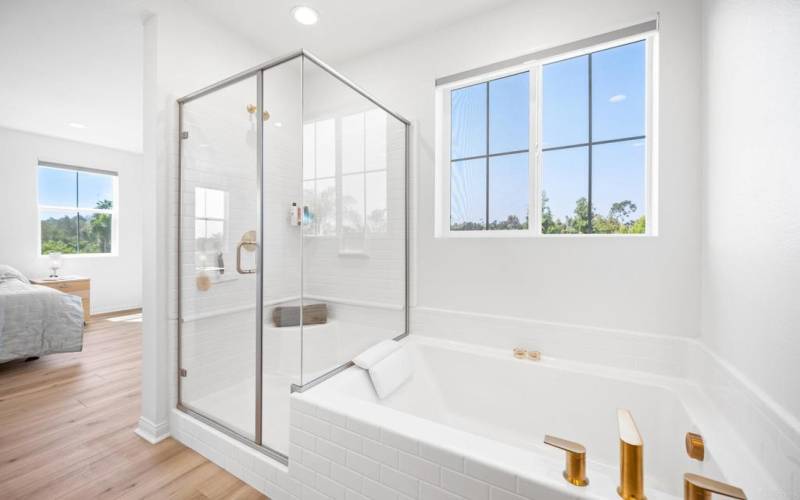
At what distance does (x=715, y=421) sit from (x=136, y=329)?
5615 millimetres

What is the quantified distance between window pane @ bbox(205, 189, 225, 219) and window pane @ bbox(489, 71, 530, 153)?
1.73 metres

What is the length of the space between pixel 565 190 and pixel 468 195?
607mm

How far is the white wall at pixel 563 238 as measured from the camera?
65.7 inches

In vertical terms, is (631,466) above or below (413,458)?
above

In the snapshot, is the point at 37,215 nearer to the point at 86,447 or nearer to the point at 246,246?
the point at 86,447

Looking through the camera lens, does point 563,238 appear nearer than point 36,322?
Yes

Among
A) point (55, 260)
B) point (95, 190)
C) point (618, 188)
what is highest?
point (95, 190)

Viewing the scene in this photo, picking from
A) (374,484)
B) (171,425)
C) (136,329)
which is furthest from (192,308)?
(136,329)

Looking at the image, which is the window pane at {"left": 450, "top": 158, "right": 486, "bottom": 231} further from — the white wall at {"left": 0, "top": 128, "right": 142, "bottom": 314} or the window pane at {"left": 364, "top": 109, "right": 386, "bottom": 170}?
the white wall at {"left": 0, "top": 128, "right": 142, "bottom": 314}

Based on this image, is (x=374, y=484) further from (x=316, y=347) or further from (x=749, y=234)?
(x=749, y=234)

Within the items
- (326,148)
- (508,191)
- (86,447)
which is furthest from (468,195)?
(86,447)

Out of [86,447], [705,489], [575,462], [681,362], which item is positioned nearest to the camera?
[705,489]

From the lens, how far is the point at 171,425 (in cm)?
203

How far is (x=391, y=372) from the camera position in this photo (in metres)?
1.89
